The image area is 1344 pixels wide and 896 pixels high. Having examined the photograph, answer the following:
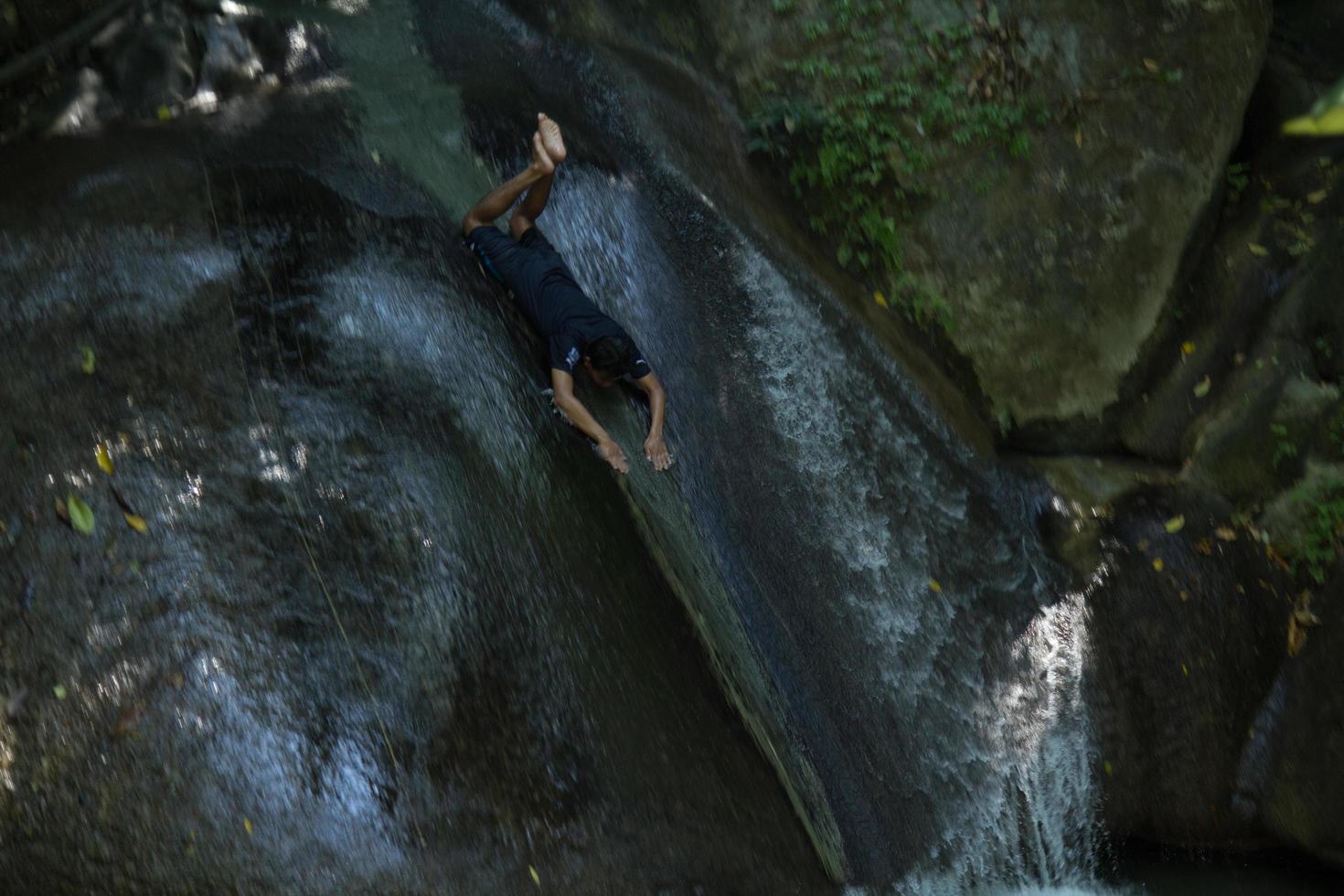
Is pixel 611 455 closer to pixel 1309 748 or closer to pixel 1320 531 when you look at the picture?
pixel 1309 748

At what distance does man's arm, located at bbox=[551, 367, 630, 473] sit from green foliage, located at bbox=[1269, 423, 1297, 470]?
170 inches

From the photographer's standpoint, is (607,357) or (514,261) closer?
(607,357)

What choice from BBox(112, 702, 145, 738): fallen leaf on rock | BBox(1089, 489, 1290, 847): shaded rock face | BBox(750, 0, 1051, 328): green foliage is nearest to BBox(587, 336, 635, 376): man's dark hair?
BBox(112, 702, 145, 738): fallen leaf on rock

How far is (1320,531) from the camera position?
6.22 meters

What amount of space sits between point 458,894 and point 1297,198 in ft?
22.9

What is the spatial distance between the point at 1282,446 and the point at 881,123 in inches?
132

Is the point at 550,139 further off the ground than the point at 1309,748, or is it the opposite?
the point at 550,139

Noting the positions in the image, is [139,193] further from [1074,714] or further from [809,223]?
[1074,714]

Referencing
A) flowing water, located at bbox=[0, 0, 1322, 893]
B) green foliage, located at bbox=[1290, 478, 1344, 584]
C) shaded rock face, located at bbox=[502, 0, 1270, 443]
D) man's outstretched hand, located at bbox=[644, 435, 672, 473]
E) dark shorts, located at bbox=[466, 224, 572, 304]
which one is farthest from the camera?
shaded rock face, located at bbox=[502, 0, 1270, 443]

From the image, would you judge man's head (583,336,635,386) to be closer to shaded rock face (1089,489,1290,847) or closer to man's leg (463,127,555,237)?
man's leg (463,127,555,237)

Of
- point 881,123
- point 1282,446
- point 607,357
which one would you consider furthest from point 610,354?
point 1282,446

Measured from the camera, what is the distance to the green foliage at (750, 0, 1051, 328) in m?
7.07

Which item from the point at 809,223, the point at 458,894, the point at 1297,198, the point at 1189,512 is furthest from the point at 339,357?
the point at 1297,198

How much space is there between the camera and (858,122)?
23.2 feet
